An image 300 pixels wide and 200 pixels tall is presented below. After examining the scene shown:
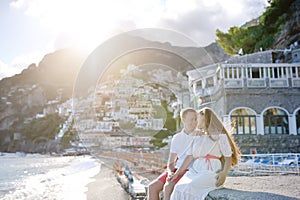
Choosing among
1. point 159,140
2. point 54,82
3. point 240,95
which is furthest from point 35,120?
point 240,95

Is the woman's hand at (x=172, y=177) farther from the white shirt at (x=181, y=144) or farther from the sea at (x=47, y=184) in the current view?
the sea at (x=47, y=184)

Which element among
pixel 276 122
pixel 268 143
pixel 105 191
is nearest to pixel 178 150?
pixel 105 191

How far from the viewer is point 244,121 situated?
1481 centimetres

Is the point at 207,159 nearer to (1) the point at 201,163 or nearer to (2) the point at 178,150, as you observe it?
(1) the point at 201,163

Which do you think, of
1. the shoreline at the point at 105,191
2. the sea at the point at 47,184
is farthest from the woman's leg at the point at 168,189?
the sea at the point at 47,184

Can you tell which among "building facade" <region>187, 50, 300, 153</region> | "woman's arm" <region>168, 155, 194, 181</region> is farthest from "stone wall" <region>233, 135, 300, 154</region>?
"woman's arm" <region>168, 155, 194, 181</region>

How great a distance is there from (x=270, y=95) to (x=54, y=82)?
104462mm

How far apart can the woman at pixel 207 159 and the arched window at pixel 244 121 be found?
12.2m

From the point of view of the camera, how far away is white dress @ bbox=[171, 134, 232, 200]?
8.54ft

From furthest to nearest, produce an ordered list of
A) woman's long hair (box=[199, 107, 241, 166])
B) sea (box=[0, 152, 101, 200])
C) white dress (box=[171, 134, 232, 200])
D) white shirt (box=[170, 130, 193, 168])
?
sea (box=[0, 152, 101, 200])
white shirt (box=[170, 130, 193, 168])
woman's long hair (box=[199, 107, 241, 166])
white dress (box=[171, 134, 232, 200])

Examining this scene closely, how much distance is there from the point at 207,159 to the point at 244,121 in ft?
41.6

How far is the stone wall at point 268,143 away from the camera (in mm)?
14172

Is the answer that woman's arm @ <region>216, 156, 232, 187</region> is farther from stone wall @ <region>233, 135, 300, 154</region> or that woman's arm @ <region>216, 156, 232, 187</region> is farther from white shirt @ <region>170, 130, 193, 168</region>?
stone wall @ <region>233, 135, 300, 154</region>

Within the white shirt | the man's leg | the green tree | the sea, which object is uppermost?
the green tree
